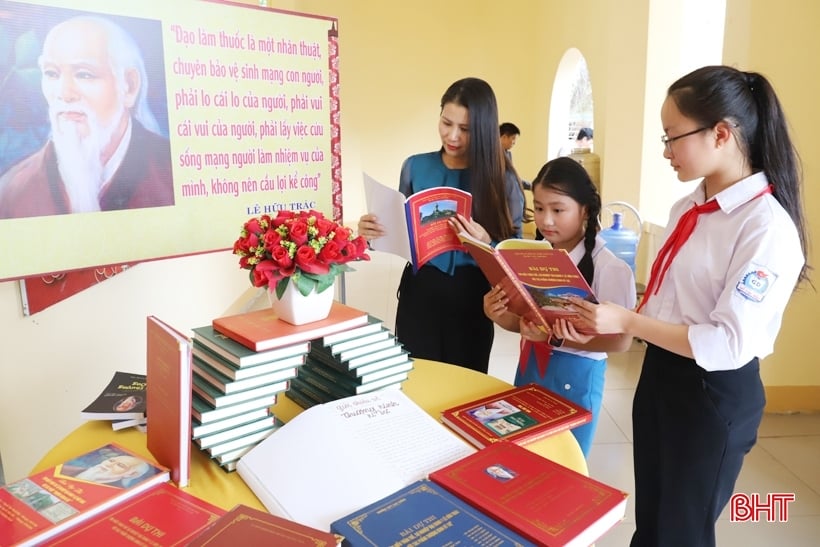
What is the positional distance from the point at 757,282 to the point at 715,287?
0.10 m

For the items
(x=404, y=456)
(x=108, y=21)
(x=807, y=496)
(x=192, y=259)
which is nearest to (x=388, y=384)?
(x=404, y=456)

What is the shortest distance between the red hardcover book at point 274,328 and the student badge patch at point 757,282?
0.75 meters

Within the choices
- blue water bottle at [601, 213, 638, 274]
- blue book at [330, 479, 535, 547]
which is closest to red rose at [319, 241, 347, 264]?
blue book at [330, 479, 535, 547]

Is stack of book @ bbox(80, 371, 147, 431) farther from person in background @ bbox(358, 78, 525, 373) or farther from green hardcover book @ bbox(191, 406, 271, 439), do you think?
person in background @ bbox(358, 78, 525, 373)

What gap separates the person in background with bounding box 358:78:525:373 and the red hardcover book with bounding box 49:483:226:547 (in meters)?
1.07

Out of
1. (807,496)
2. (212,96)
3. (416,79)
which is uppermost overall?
(416,79)

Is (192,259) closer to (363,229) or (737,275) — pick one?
(363,229)

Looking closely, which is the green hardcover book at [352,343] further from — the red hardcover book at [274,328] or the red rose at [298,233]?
the red rose at [298,233]

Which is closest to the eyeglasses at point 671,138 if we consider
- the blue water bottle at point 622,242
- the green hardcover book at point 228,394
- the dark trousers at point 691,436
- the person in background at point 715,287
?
the person in background at point 715,287

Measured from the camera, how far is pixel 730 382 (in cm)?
123

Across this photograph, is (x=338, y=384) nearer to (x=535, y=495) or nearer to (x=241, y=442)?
(x=241, y=442)

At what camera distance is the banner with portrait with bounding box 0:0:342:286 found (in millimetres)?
1426

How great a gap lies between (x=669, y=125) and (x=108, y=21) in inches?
55.7

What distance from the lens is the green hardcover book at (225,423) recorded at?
1030 millimetres
